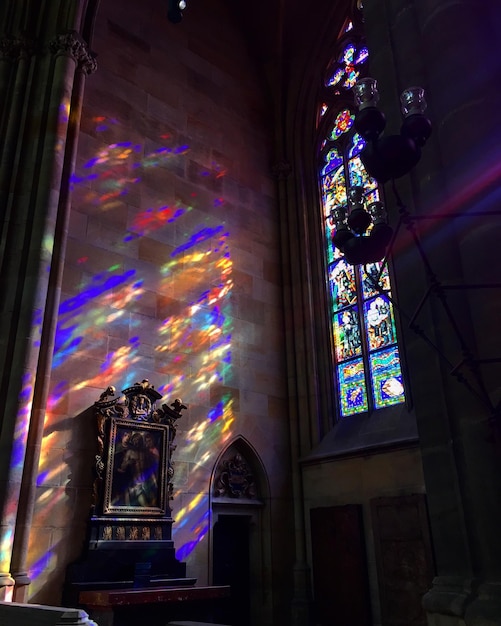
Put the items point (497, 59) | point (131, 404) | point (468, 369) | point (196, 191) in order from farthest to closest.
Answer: point (196, 191) → point (131, 404) → point (497, 59) → point (468, 369)

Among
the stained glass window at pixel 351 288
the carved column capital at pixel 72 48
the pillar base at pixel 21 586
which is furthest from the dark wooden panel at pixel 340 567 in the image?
the carved column capital at pixel 72 48

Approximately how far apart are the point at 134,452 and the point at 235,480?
6.58 ft

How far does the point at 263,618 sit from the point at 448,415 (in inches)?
261

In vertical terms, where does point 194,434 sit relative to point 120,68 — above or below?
below

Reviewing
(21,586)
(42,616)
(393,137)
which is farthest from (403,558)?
(393,137)

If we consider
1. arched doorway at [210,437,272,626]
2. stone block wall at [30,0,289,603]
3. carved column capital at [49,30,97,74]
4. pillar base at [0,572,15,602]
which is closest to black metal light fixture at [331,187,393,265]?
stone block wall at [30,0,289,603]

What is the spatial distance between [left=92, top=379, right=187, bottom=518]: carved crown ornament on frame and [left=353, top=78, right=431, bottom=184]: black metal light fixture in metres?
5.15

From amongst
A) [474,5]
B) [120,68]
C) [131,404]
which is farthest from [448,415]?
[120,68]

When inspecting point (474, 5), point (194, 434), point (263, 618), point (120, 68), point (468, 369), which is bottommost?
point (263, 618)

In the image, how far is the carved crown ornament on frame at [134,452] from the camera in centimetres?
707

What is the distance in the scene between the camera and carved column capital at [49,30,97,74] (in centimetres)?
820

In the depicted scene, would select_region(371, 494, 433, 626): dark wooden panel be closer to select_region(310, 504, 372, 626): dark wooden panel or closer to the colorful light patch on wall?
select_region(310, 504, 372, 626): dark wooden panel

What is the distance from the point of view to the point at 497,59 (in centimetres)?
370

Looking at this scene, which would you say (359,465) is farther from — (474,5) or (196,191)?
(474,5)
